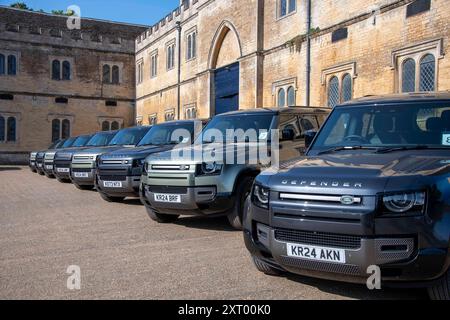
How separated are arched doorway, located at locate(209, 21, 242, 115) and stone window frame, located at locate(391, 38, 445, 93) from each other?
9322 mm

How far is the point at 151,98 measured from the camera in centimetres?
3456

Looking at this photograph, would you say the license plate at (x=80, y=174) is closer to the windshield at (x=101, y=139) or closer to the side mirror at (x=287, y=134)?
the windshield at (x=101, y=139)

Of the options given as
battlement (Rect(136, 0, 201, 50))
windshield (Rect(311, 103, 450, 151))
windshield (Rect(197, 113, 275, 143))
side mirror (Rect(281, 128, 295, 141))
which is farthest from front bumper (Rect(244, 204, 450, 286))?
battlement (Rect(136, 0, 201, 50))

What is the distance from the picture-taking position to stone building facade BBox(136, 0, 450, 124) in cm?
1256

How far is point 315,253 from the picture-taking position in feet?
12.1

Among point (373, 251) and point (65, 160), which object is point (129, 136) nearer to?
point (65, 160)

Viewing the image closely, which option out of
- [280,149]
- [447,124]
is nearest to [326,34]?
[280,149]

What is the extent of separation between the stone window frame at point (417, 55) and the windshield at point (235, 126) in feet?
20.9

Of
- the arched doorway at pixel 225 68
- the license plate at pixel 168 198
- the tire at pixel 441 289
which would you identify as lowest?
the tire at pixel 441 289

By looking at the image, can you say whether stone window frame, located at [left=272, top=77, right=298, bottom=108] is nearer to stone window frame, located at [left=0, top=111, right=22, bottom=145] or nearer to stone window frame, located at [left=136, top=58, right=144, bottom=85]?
stone window frame, located at [left=136, top=58, right=144, bottom=85]

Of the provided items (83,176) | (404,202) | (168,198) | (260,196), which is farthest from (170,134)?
(404,202)

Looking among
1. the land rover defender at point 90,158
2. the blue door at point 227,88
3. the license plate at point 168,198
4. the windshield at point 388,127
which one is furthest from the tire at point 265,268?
the blue door at point 227,88

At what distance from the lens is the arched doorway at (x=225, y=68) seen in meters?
22.0

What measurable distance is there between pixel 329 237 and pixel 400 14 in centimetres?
1126
